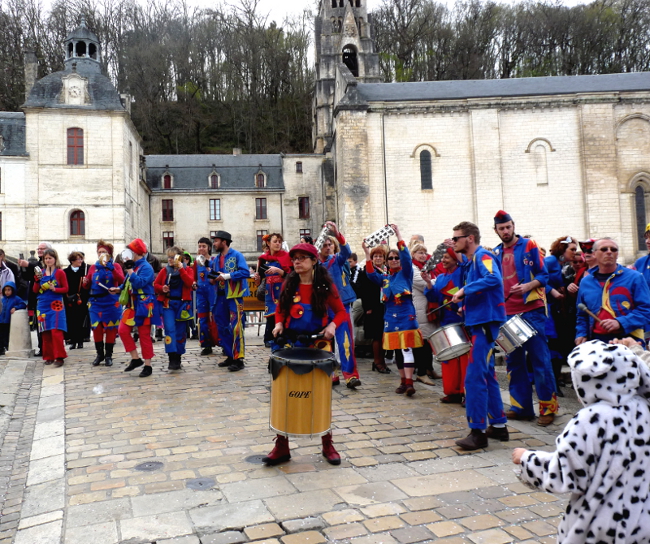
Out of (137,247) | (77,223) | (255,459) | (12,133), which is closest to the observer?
(255,459)

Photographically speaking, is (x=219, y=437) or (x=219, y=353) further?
(x=219, y=353)

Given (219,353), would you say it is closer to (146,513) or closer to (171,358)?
(171,358)

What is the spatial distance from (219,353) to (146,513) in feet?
24.6

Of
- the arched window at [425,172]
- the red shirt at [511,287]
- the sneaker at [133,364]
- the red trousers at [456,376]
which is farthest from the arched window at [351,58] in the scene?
the red shirt at [511,287]

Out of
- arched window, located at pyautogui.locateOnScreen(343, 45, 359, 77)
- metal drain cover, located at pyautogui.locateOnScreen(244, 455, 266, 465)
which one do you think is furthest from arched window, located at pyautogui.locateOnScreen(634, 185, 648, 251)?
metal drain cover, located at pyautogui.locateOnScreen(244, 455, 266, 465)

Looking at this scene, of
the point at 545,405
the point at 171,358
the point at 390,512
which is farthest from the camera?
the point at 171,358

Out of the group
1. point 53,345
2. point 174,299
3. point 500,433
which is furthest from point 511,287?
point 53,345

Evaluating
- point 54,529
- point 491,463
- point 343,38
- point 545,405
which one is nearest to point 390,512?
point 491,463

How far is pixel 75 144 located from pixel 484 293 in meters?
34.7

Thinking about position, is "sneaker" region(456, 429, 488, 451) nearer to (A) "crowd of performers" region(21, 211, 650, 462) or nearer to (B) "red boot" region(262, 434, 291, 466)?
(A) "crowd of performers" region(21, 211, 650, 462)

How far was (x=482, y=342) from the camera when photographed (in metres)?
5.19

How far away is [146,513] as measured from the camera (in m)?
3.69

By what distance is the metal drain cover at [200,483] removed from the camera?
163 inches

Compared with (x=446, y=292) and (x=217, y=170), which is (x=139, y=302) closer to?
(x=446, y=292)
